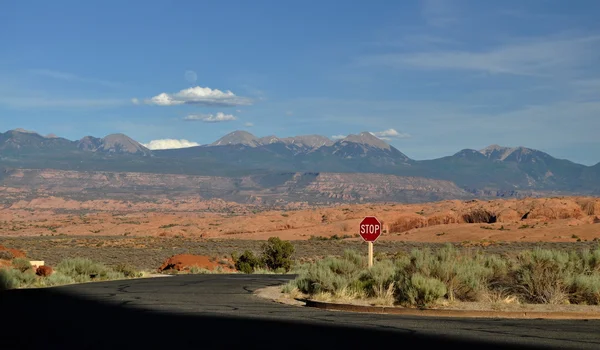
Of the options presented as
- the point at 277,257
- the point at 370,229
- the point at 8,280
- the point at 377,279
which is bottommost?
the point at 277,257

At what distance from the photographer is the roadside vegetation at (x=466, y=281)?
18.5m

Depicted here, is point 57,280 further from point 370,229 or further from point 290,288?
point 370,229

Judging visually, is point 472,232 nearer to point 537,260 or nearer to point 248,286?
point 248,286

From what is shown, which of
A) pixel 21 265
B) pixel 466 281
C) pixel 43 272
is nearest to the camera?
pixel 466 281

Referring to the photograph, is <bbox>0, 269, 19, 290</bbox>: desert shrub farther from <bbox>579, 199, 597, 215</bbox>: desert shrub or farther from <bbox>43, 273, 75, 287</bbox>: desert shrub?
<bbox>579, 199, 597, 215</bbox>: desert shrub

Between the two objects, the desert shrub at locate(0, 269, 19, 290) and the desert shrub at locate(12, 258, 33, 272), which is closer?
the desert shrub at locate(0, 269, 19, 290)

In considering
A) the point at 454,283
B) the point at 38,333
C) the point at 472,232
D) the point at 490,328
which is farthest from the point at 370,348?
the point at 472,232

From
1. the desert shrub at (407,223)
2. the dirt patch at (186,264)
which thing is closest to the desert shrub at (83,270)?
the dirt patch at (186,264)

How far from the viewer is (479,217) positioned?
97.6 meters

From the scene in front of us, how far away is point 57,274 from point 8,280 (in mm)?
4194

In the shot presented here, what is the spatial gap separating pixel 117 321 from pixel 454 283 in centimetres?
875

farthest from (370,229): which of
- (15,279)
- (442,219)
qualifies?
(442,219)

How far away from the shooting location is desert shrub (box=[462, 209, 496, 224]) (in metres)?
95.6

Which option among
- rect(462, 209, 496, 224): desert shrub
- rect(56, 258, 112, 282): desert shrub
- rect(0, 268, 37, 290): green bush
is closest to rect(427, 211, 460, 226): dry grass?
rect(462, 209, 496, 224): desert shrub
